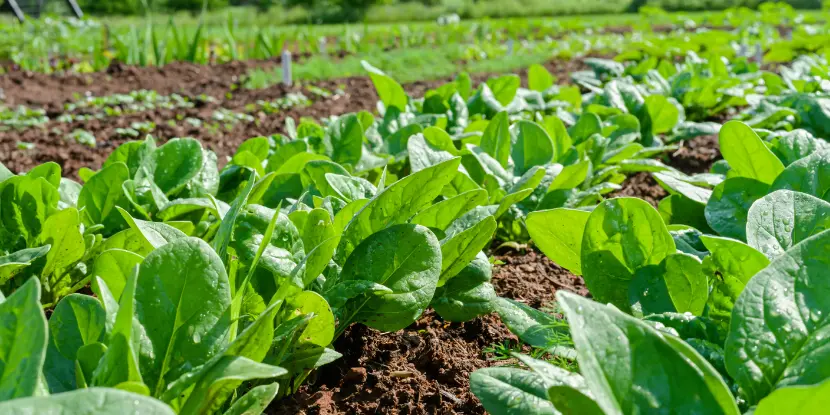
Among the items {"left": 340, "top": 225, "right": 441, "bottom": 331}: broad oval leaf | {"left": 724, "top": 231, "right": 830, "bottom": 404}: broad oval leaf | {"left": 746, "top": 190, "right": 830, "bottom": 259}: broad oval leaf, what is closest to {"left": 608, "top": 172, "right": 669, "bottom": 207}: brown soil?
{"left": 746, "top": 190, "right": 830, "bottom": 259}: broad oval leaf

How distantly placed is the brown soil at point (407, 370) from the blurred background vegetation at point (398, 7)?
24.7m

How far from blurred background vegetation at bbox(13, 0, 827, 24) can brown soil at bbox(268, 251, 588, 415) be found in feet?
80.9

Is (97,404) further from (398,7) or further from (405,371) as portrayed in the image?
(398,7)

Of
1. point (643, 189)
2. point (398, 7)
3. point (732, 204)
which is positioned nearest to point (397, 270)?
point (732, 204)

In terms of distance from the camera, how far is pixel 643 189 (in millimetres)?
3119

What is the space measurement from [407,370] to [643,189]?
6.33 feet

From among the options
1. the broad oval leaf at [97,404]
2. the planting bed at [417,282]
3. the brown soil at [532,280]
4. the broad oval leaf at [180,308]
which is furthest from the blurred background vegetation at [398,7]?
the broad oval leaf at [97,404]

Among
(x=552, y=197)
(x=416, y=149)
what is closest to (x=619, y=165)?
(x=552, y=197)

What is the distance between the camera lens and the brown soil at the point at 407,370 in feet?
4.64

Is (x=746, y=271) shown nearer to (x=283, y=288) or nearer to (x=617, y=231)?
(x=617, y=231)

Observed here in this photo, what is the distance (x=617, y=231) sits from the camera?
52.5 inches

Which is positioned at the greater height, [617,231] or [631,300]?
[617,231]

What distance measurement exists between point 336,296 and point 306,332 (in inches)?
3.5

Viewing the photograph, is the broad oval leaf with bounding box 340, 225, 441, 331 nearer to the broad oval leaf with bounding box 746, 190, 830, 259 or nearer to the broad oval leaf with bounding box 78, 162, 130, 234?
the broad oval leaf with bounding box 746, 190, 830, 259
